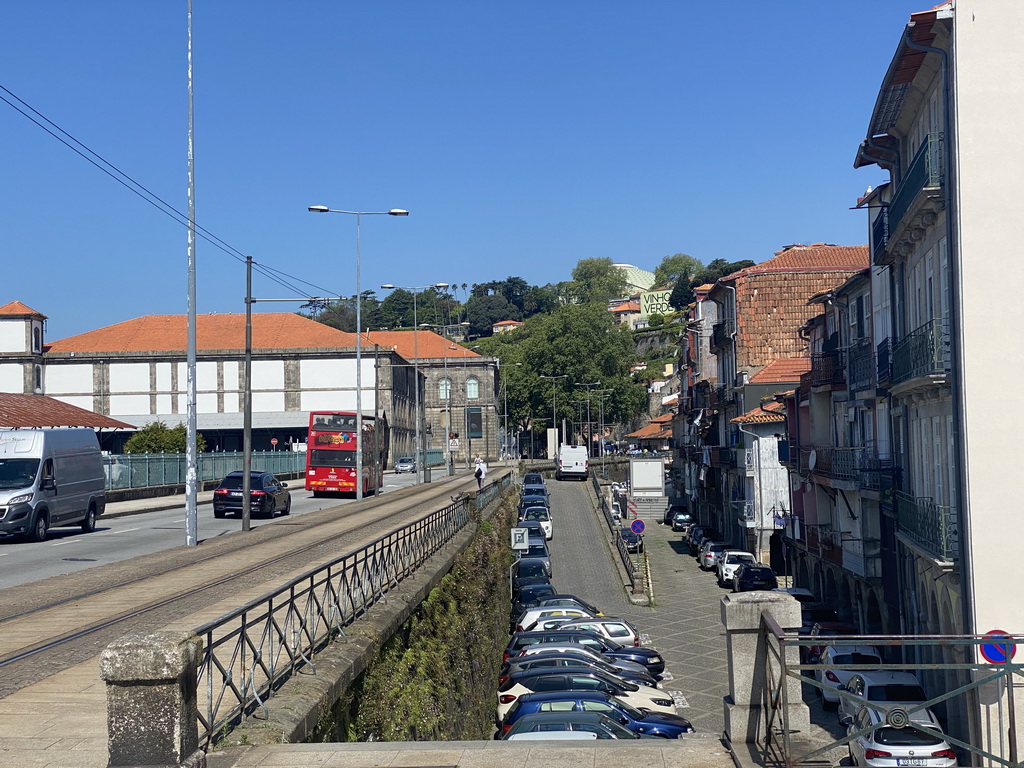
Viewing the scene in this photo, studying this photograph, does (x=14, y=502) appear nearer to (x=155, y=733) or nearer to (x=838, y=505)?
(x=155, y=733)

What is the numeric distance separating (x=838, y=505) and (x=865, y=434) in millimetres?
3470

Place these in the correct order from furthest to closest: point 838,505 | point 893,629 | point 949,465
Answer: point 838,505 → point 893,629 → point 949,465

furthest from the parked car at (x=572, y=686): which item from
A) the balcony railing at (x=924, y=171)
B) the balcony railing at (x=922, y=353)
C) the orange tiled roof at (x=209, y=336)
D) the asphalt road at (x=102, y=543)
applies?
the orange tiled roof at (x=209, y=336)

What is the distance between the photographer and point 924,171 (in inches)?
812

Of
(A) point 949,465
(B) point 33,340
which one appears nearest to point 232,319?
(B) point 33,340

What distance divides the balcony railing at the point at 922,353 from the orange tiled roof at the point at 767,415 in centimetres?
2230

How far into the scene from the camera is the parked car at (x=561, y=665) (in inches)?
917

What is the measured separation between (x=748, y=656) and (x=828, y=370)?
29836mm

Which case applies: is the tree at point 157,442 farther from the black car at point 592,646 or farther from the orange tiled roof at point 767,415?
the black car at point 592,646

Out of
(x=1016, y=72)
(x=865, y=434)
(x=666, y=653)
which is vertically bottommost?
(x=666, y=653)

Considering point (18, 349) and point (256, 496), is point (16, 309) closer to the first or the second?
point (18, 349)

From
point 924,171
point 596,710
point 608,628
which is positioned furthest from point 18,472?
point 924,171

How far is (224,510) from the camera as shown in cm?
4078

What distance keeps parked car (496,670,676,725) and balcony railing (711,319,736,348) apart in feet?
118
